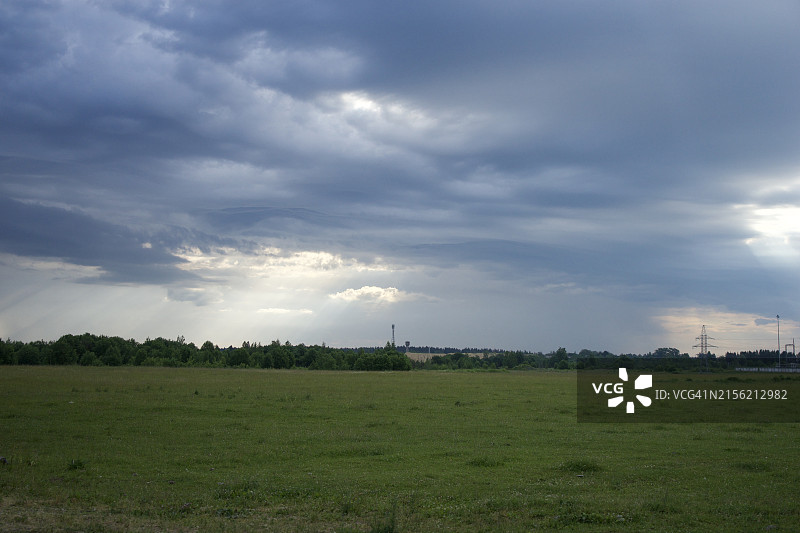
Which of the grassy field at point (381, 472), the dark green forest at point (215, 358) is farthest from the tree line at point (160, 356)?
the grassy field at point (381, 472)

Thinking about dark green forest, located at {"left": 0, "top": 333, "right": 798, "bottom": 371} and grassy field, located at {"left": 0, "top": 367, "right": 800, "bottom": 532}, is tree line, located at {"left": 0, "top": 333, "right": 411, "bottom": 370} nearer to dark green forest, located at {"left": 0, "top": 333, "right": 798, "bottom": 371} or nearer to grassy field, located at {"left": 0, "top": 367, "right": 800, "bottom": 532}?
dark green forest, located at {"left": 0, "top": 333, "right": 798, "bottom": 371}

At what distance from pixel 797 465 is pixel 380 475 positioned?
1450 cm

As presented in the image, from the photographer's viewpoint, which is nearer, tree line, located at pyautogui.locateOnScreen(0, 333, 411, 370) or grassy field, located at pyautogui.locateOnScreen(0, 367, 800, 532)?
grassy field, located at pyautogui.locateOnScreen(0, 367, 800, 532)

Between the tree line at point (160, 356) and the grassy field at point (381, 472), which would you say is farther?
the tree line at point (160, 356)

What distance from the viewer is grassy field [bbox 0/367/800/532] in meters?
13.3

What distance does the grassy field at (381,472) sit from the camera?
1330 cm

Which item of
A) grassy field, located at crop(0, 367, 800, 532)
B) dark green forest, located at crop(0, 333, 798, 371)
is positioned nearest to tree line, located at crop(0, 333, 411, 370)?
dark green forest, located at crop(0, 333, 798, 371)

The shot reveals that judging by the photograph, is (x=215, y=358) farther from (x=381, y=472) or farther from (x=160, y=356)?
(x=381, y=472)

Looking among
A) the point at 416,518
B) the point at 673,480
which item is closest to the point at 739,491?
the point at 673,480

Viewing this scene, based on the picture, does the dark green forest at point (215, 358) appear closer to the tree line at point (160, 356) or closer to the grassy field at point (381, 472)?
the tree line at point (160, 356)

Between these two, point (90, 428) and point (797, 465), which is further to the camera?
point (90, 428)

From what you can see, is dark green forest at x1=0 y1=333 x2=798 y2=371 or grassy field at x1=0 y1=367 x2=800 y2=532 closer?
grassy field at x1=0 y1=367 x2=800 y2=532

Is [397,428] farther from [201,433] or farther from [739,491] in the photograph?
[739,491]

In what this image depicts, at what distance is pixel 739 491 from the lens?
15.9 metres
